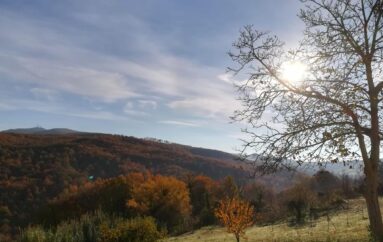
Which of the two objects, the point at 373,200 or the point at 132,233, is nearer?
the point at 373,200

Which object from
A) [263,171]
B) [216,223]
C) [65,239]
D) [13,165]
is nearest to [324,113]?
[263,171]

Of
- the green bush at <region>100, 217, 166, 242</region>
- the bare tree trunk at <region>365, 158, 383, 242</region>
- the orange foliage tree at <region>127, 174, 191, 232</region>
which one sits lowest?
the orange foliage tree at <region>127, 174, 191, 232</region>

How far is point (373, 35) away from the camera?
13.6 metres

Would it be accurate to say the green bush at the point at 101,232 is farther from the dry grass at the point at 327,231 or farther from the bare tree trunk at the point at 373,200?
the bare tree trunk at the point at 373,200

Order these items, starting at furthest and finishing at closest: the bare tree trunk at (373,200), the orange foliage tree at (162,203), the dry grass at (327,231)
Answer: the orange foliage tree at (162,203) < the dry grass at (327,231) < the bare tree trunk at (373,200)

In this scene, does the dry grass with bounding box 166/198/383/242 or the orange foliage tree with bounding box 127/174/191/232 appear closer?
the dry grass with bounding box 166/198/383/242

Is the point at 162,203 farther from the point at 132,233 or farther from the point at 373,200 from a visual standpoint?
the point at 373,200

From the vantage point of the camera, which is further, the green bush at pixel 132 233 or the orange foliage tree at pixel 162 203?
the orange foliage tree at pixel 162 203

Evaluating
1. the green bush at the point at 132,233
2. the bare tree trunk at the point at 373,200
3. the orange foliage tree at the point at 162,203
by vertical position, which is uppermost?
the bare tree trunk at the point at 373,200

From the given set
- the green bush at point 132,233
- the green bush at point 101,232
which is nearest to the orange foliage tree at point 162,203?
the green bush at point 101,232

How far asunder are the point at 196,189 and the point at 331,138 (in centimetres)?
8351

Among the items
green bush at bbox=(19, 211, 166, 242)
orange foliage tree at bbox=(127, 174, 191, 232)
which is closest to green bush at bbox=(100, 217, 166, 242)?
green bush at bbox=(19, 211, 166, 242)

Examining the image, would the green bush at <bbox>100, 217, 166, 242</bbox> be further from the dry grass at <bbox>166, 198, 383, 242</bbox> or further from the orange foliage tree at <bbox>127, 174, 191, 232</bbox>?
the orange foliage tree at <bbox>127, 174, 191, 232</bbox>

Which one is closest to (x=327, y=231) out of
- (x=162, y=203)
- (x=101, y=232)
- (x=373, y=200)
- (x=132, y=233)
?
(x=132, y=233)
